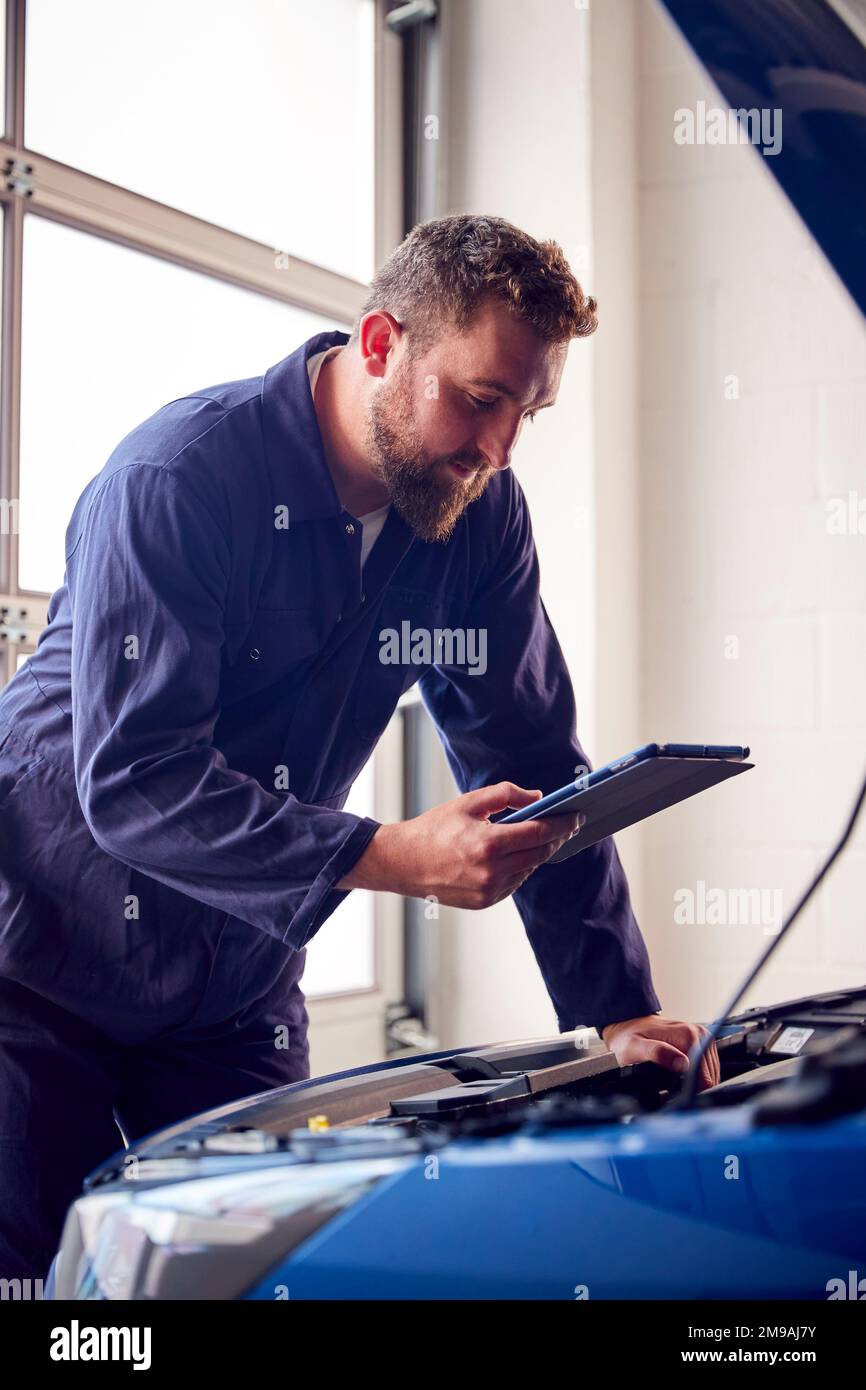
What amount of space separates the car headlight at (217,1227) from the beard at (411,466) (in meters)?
0.72

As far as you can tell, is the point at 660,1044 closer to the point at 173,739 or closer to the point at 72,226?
the point at 173,739

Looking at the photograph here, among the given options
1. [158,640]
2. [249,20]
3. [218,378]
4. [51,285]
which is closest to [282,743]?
[158,640]

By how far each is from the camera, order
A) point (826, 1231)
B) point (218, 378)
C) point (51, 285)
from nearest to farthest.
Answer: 1. point (826, 1231)
2. point (51, 285)
3. point (218, 378)

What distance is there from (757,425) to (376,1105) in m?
1.59

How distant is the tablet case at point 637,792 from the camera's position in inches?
35.3

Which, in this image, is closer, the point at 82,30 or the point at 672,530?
the point at 82,30

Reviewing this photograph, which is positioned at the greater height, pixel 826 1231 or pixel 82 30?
pixel 82 30

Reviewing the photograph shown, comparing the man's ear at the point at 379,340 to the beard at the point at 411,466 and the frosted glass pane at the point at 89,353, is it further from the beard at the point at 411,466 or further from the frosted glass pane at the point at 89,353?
the frosted glass pane at the point at 89,353

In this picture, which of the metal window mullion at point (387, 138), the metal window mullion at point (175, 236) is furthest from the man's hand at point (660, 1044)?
the metal window mullion at point (387, 138)

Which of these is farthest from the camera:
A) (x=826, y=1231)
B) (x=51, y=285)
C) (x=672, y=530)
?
(x=672, y=530)

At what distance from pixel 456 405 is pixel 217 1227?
0.78m

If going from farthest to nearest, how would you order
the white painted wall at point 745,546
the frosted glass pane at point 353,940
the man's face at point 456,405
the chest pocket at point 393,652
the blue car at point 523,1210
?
the frosted glass pane at point 353,940 → the white painted wall at point 745,546 → the chest pocket at point 393,652 → the man's face at point 456,405 → the blue car at point 523,1210
